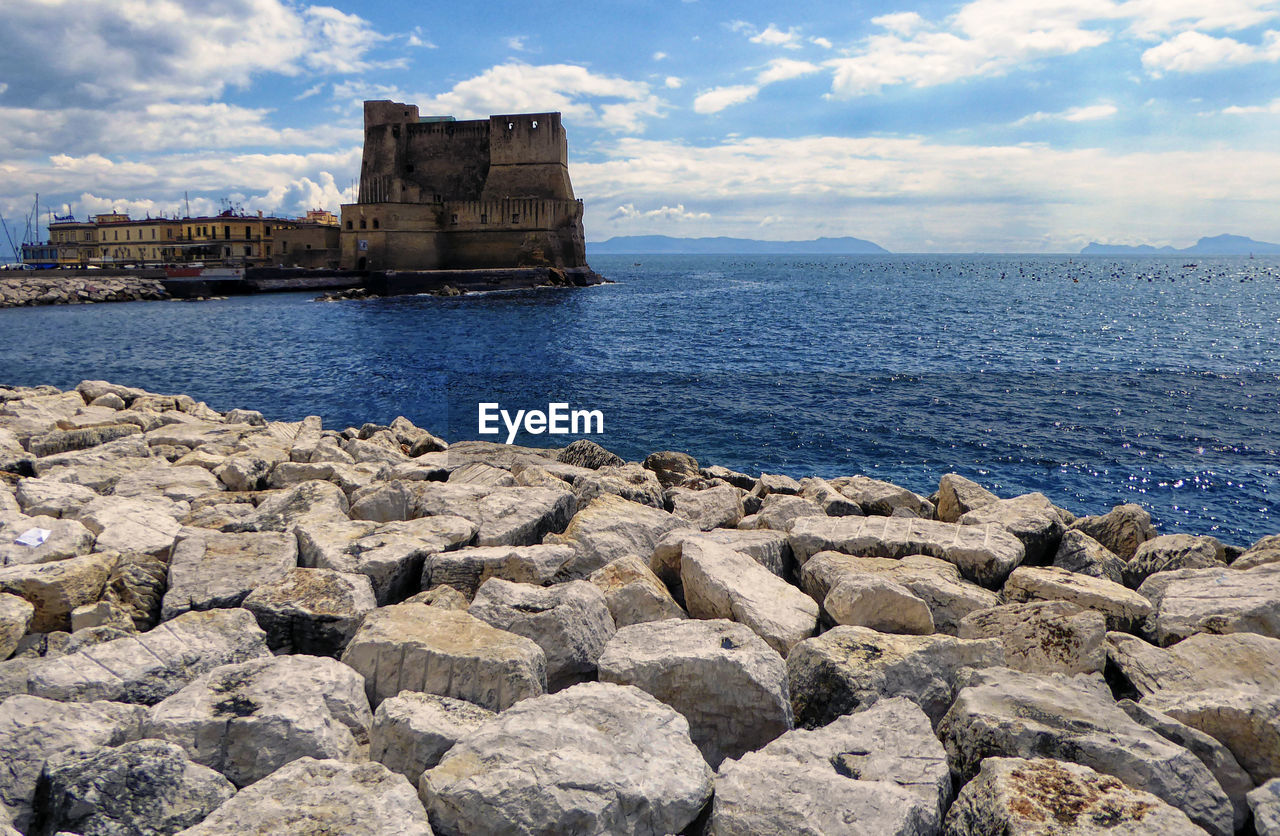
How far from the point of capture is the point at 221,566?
3.72m

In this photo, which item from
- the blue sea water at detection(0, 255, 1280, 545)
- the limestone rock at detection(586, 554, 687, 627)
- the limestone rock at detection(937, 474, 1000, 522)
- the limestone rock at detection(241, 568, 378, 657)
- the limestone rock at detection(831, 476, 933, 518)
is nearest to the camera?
the limestone rock at detection(241, 568, 378, 657)

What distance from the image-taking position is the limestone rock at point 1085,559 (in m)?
4.64

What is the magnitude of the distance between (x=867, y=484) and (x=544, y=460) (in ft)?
9.70

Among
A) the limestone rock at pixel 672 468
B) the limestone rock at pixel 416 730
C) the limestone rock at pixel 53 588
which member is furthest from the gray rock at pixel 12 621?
the limestone rock at pixel 672 468

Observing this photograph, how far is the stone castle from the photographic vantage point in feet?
147

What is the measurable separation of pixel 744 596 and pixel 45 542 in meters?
3.49

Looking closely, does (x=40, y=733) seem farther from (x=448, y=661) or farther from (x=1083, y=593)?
(x=1083, y=593)

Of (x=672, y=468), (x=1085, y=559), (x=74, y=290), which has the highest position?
(x=74, y=290)

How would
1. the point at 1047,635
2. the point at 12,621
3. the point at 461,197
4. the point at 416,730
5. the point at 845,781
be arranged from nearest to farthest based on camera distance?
the point at 845,781, the point at 416,730, the point at 12,621, the point at 1047,635, the point at 461,197

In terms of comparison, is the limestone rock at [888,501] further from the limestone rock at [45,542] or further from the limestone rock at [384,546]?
the limestone rock at [45,542]

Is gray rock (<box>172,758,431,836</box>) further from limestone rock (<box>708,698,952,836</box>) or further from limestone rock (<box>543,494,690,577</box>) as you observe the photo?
limestone rock (<box>543,494,690,577</box>)

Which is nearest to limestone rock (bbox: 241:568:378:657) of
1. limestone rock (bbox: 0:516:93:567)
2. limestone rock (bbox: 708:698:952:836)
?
limestone rock (bbox: 0:516:93:567)

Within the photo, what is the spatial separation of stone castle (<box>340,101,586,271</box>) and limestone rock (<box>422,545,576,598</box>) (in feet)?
141

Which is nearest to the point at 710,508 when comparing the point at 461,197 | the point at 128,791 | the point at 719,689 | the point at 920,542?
the point at 920,542
